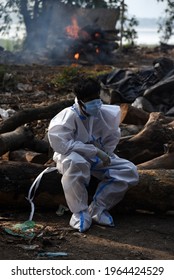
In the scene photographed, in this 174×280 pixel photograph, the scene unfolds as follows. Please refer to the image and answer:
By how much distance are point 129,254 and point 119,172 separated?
2.91ft

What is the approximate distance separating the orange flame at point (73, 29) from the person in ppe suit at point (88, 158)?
42.8 ft

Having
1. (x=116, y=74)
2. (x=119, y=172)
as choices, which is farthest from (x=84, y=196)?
(x=116, y=74)

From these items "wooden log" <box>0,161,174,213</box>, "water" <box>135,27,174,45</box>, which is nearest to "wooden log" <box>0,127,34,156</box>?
"wooden log" <box>0,161,174,213</box>

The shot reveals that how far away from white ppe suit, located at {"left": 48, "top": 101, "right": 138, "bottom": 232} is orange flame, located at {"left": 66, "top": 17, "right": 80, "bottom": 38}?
13.0 metres

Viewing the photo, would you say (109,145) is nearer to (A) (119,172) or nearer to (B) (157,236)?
(A) (119,172)

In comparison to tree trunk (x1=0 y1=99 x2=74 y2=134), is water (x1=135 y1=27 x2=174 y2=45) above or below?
below

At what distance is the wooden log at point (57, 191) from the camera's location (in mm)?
4719

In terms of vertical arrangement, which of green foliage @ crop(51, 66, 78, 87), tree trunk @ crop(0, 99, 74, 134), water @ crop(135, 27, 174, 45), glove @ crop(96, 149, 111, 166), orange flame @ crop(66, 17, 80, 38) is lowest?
water @ crop(135, 27, 174, 45)

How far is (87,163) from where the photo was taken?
4.45 m

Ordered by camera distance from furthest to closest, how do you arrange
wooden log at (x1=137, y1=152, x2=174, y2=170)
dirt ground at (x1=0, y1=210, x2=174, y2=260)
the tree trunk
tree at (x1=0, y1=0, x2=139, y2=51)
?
1. tree at (x1=0, y1=0, x2=139, y2=51)
2. the tree trunk
3. wooden log at (x1=137, y1=152, x2=174, y2=170)
4. dirt ground at (x1=0, y1=210, x2=174, y2=260)

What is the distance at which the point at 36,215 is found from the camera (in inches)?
187

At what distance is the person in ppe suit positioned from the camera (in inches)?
174

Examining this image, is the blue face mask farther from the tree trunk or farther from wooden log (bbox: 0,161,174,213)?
the tree trunk

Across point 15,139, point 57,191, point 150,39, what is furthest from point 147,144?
point 150,39
